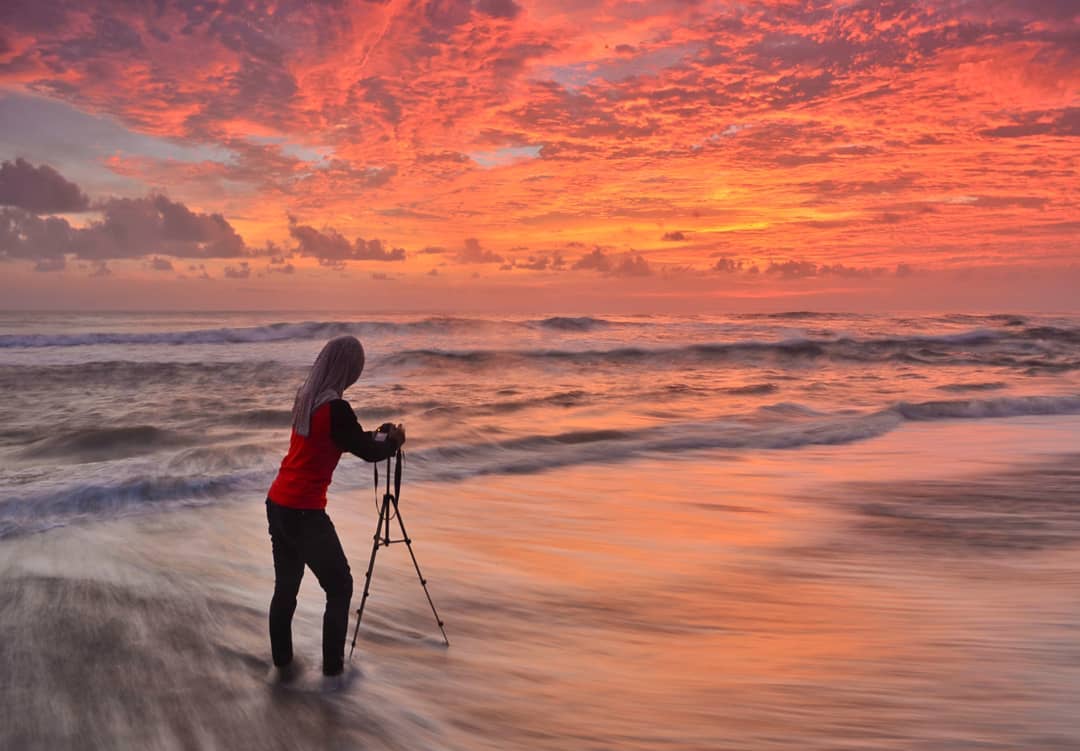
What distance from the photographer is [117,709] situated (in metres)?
4.32

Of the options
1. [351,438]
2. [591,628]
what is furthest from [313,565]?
[591,628]

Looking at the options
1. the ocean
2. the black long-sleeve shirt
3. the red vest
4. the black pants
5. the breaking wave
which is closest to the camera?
the black long-sleeve shirt

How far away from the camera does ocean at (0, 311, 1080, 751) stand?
169 inches

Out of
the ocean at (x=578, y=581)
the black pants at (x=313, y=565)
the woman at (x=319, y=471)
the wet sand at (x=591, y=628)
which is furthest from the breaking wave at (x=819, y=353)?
the woman at (x=319, y=471)

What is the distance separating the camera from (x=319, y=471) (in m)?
4.07

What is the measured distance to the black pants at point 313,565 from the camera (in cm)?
412

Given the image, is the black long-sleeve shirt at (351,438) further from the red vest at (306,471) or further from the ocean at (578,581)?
the ocean at (578,581)

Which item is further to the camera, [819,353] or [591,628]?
[819,353]

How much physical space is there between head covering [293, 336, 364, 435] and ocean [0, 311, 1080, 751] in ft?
5.64

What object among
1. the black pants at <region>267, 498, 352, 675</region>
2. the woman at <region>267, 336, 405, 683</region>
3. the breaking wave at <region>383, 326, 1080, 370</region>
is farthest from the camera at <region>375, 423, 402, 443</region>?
the breaking wave at <region>383, 326, 1080, 370</region>

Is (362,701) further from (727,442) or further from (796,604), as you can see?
(727,442)

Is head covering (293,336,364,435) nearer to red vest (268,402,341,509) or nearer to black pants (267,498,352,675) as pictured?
red vest (268,402,341,509)

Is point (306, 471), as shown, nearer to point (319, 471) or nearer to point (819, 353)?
point (319, 471)

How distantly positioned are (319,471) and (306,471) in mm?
68
